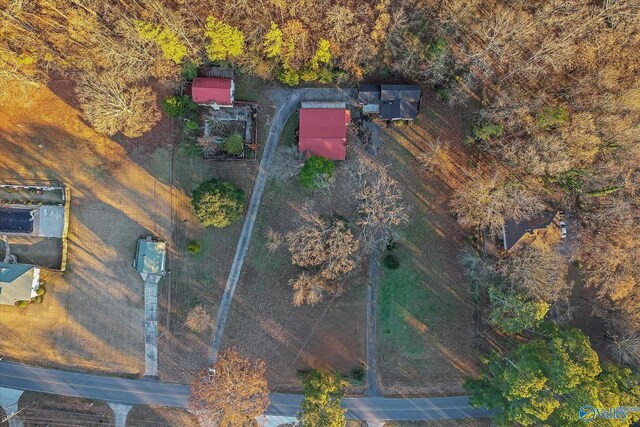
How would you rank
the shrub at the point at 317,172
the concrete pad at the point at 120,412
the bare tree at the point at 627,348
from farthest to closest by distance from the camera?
the concrete pad at the point at 120,412
the shrub at the point at 317,172
the bare tree at the point at 627,348

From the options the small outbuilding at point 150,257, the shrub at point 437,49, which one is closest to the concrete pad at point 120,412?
the small outbuilding at point 150,257

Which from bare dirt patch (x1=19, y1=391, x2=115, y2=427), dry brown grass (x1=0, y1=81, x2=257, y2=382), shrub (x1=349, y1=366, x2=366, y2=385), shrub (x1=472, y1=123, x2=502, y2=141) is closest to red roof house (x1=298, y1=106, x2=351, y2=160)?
dry brown grass (x1=0, y1=81, x2=257, y2=382)

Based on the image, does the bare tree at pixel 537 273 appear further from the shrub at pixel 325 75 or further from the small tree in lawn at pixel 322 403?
the shrub at pixel 325 75

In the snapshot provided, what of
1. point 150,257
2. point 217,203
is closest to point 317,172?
point 217,203

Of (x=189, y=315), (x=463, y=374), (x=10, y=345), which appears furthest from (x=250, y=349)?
(x=10, y=345)

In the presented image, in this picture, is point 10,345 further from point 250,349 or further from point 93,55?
point 93,55
